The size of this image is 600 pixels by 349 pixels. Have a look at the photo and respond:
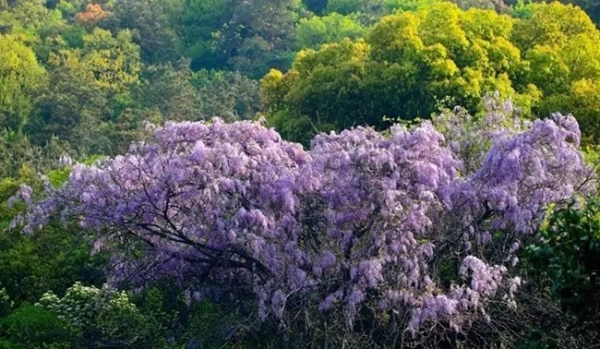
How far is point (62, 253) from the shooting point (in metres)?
15.9

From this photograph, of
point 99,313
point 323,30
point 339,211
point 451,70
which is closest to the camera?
point 339,211

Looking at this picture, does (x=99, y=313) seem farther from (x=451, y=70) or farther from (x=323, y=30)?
(x=323, y=30)

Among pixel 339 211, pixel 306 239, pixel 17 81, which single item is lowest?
pixel 17 81

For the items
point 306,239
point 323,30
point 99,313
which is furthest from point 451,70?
point 323,30

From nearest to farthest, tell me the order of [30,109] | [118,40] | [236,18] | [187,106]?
[187,106], [30,109], [118,40], [236,18]

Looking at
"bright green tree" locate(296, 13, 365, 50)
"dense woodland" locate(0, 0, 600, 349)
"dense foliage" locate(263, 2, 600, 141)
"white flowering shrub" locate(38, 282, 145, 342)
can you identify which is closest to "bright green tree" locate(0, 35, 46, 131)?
"bright green tree" locate(296, 13, 365, 50)

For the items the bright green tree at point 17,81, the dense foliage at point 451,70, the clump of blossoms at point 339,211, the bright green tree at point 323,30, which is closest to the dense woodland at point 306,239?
the clump of blossoms at point 339,211

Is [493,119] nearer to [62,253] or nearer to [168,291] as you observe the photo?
[168,291]

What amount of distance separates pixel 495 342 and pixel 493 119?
3299mm

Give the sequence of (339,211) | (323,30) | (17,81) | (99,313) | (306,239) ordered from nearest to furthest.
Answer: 1. (339,211)
2. (306,239)
3. (99,313)
4. (17,81)
5. (323,30)

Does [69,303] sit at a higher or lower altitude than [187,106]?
higher

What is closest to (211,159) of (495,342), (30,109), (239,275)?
(239,275)

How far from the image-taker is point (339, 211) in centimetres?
1220

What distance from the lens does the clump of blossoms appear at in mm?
11773
